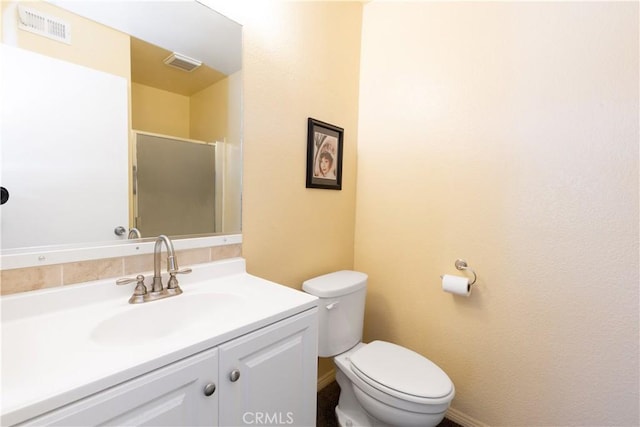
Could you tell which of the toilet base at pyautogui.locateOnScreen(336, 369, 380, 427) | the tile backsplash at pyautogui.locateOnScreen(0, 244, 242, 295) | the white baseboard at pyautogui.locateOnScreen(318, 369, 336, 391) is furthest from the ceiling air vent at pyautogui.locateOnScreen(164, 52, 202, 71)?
the white baseboard at pyautogui.locateOnScreen(318, 369, 336, 391)

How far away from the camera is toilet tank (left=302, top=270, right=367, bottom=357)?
1.38 metres

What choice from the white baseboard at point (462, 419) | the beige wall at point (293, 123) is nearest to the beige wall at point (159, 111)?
the beige wall at point (293, 123)

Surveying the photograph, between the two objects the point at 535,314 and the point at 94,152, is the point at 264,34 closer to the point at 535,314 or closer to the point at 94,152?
the point at 94,152

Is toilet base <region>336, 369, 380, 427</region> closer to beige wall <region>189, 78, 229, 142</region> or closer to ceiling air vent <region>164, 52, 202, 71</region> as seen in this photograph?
beige wall <region>189, 78, 229, 142</region>

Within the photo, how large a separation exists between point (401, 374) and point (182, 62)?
1556mm

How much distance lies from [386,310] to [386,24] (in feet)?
5.70

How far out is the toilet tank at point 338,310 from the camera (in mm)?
1381

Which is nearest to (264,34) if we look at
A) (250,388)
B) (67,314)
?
(67,314)

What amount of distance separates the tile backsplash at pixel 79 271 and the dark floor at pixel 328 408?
109cm

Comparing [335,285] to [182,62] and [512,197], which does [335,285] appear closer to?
[512,197]

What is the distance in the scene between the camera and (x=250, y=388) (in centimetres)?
81

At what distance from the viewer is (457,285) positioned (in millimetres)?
1374

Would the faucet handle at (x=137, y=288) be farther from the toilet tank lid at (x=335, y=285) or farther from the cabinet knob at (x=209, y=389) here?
the toilet tank lid at (x=335, y=285)

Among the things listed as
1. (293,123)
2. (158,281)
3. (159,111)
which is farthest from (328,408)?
(159,111)
